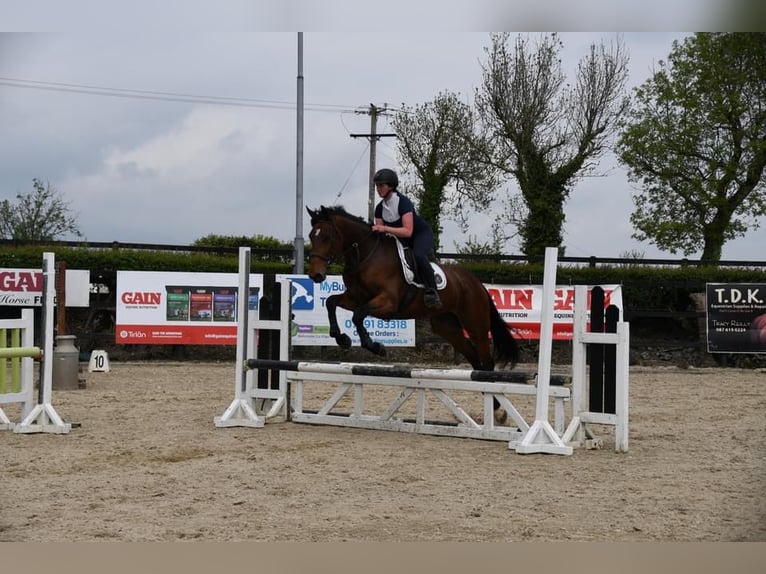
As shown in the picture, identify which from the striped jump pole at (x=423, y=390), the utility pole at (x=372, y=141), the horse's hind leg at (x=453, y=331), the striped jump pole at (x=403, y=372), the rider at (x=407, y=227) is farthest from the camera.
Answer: the utility pole at (x=372, y=141)

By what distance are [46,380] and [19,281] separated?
7.22m

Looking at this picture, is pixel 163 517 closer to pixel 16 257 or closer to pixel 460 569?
pixel 460 569

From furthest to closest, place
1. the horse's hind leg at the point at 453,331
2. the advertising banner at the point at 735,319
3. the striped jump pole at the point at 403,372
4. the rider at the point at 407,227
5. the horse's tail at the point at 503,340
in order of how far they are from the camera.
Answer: the advertising banner at the point at 735,319, the horse's tail at the point at 503,340, the horse's hind leg at the point at 453,331, the rider at the point at 407,227, the striped jump pole at the point at 403,372

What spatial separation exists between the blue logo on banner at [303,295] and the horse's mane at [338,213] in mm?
6845

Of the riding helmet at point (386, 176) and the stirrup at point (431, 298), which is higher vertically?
the riding helmet at point (386, 176)

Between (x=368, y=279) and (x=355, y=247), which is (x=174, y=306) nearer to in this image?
(x=355, y=247)

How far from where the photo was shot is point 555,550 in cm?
244

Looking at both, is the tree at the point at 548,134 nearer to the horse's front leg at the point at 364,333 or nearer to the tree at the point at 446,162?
the tree at the point at 446,162

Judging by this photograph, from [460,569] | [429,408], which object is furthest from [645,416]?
[460,569]

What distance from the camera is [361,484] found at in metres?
4.54

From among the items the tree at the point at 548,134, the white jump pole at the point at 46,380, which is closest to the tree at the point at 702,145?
the tree at the point at 548,134

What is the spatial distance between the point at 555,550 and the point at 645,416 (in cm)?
571

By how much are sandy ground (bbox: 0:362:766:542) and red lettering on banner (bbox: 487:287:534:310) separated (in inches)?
248

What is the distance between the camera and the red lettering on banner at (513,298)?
45.7 ft
